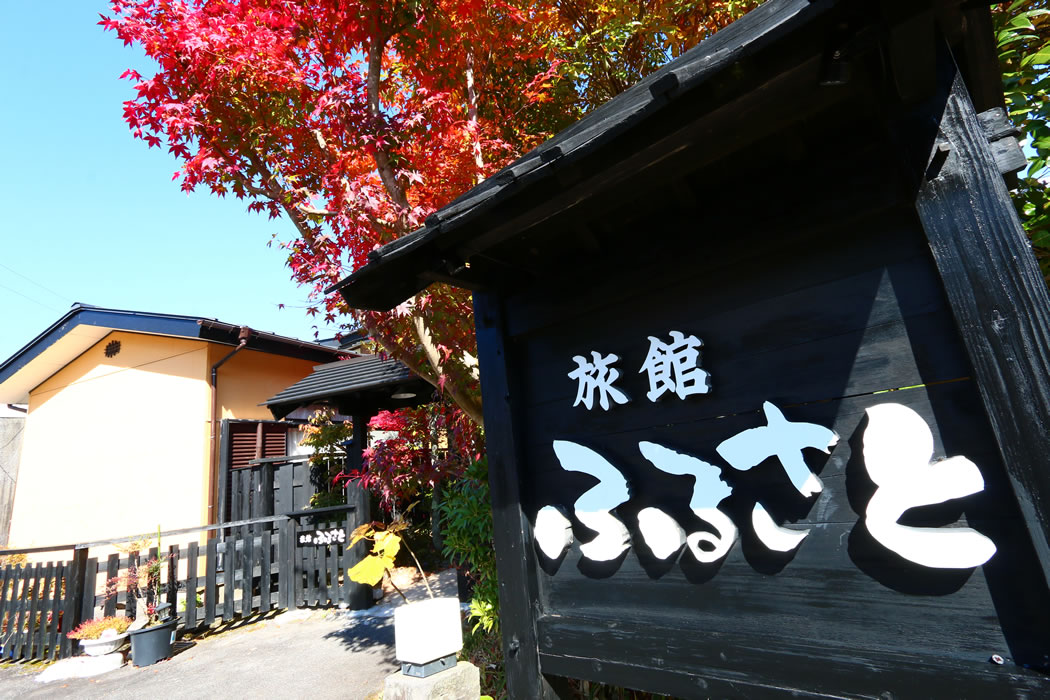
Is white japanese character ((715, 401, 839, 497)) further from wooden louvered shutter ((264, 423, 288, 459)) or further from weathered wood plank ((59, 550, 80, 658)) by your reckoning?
wooden louvered shutter ((264, 423, 288, 459))

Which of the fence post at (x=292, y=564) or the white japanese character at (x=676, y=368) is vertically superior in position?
the white japanese character at (x=676, y=368)

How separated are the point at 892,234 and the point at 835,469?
861 millimetres

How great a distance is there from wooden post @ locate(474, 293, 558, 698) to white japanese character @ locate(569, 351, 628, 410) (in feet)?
1.32

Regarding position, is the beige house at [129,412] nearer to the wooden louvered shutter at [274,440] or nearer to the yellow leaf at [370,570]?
the wooden louvered shutter at [274,440]

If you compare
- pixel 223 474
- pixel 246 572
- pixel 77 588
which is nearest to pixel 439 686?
pixel 246 572

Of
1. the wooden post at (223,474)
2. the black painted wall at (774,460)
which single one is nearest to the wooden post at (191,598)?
the wooden post at (223,474)

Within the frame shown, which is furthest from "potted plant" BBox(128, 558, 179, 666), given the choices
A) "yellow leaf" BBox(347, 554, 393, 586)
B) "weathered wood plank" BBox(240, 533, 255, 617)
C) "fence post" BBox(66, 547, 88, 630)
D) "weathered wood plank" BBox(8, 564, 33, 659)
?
"yellow leaf" BBox(347, 554, 393, 586)

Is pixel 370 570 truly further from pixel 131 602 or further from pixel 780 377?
pixel 131 602

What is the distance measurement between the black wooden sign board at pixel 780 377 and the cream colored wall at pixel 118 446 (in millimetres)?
9758

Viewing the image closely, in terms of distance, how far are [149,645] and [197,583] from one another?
1439 mm

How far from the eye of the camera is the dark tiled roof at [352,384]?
8461 millimetres

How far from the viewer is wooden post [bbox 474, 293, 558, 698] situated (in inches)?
103

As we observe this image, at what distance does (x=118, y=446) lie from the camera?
1111 centimetres

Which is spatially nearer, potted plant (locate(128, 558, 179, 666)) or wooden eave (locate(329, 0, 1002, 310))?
wooden eave (locate(329, 0, 1002, 310))
